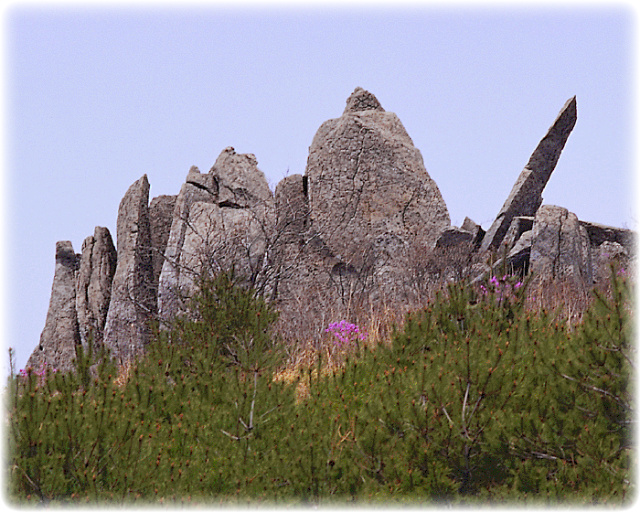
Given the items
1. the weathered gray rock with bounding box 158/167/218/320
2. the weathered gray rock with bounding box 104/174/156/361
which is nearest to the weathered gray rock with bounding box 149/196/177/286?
the weathered gray rock with bounding box 104/174/156/361

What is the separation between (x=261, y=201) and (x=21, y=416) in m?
13.8

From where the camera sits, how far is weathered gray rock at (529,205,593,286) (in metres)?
15.5

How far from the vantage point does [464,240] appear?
57.3 ft

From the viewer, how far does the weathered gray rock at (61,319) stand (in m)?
19.8

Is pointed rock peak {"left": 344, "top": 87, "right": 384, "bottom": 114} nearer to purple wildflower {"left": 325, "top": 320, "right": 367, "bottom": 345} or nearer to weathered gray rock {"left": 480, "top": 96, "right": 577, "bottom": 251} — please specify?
weathered gray rock {"left": 480, "top": 96, "right": 577, "bottom": 251}

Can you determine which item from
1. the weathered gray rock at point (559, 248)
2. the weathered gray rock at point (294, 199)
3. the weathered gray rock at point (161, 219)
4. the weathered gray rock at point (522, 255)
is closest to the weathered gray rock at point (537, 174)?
the weathered gray rock at point (522, 255)

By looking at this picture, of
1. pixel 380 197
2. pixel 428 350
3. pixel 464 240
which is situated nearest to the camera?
pixel 428 350

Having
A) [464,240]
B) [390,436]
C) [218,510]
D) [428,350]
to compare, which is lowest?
[218,510]

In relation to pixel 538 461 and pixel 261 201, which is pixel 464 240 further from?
pixel 538 461

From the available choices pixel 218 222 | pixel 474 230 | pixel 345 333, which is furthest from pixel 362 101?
pixel 345 333

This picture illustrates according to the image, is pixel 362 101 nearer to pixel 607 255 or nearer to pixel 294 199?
pixel 294 199

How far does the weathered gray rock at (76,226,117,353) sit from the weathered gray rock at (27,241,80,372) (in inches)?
16.1

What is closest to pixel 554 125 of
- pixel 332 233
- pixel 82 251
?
pixel 332 233

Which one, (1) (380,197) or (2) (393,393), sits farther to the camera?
(1) (380,197)
